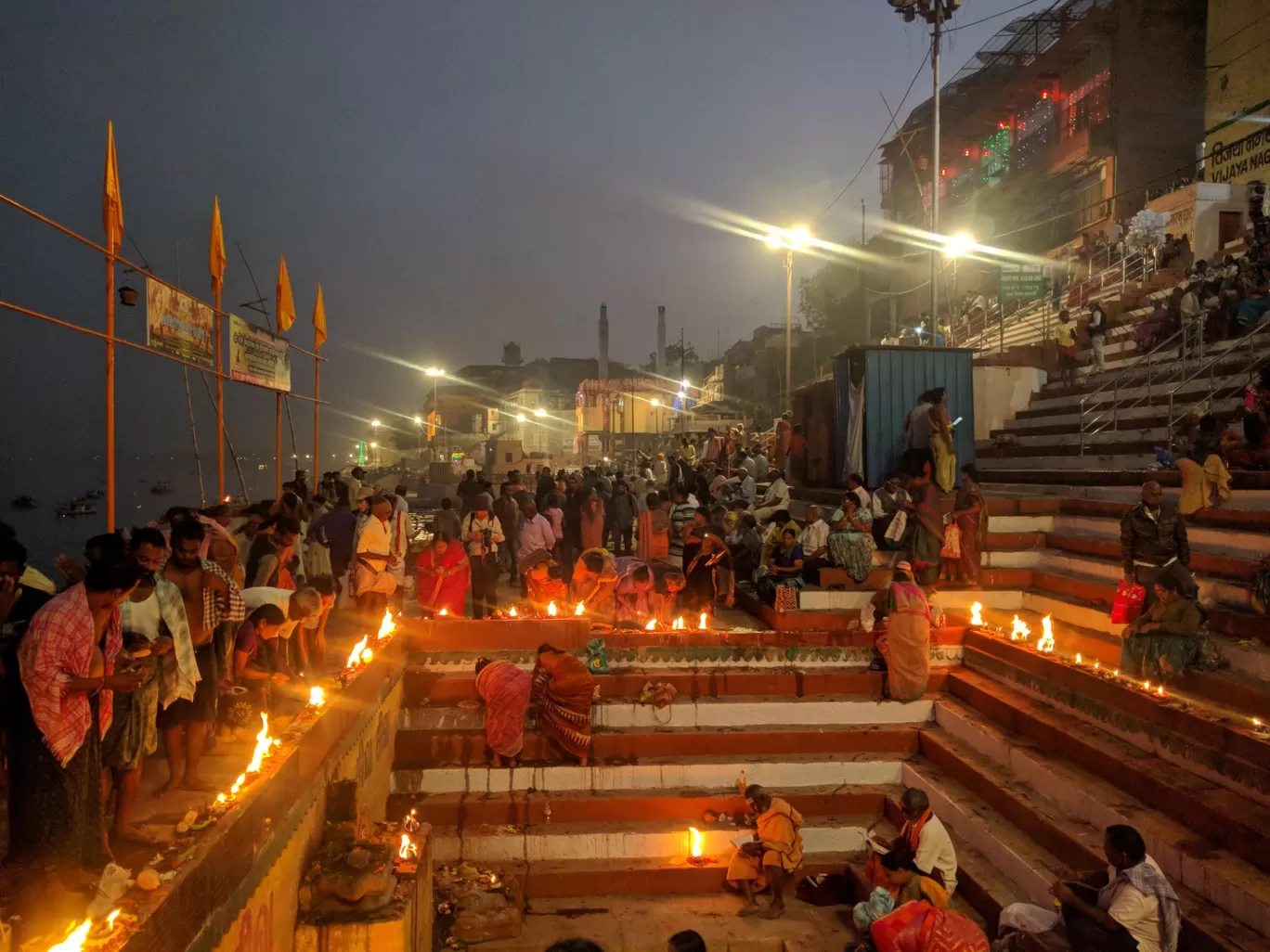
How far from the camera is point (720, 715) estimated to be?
773 centimetres

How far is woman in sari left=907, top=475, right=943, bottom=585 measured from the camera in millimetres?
9094

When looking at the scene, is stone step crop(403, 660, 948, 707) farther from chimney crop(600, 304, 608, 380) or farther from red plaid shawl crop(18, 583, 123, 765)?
chimney crop(600, 304, 608, 380)

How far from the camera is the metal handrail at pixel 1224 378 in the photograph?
10.8 metres

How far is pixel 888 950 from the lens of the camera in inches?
193

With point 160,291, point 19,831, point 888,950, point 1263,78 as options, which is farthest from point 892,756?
point 1263,78

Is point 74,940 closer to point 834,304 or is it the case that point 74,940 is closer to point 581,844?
point 581,844

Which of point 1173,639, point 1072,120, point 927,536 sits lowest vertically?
point 1173,639

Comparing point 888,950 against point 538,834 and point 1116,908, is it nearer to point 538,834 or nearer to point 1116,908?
A: point 1116,908

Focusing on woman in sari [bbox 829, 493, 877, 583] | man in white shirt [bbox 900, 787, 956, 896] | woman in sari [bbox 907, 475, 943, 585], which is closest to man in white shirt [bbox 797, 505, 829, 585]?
woman in sari [bbox 829, 493, 877, 583]

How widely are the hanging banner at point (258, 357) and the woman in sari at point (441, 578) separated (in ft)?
12.5

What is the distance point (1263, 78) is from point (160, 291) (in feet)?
88.3

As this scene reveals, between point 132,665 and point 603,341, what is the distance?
183 ft

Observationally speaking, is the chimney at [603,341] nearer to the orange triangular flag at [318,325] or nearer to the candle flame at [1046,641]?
the orange triangular flag at [318,325]

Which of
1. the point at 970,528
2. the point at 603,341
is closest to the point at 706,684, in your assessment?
the point at 970,528
